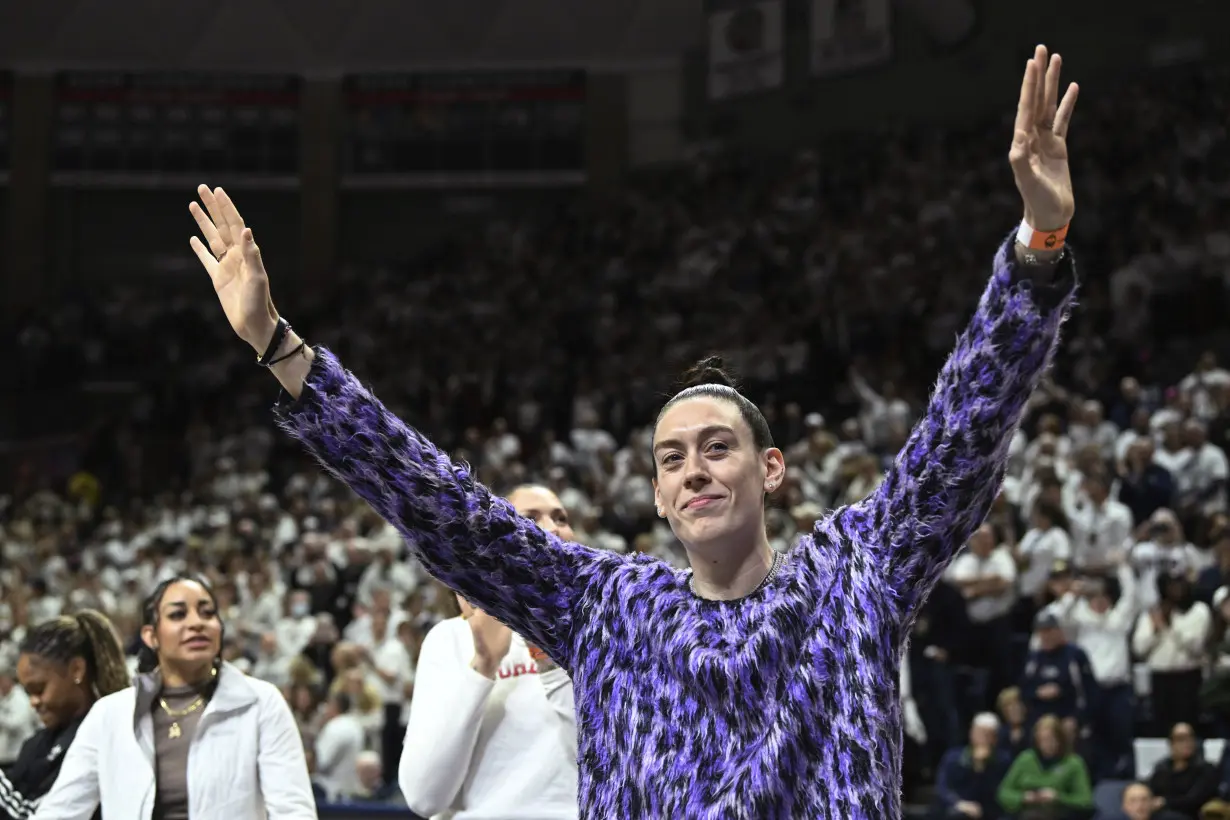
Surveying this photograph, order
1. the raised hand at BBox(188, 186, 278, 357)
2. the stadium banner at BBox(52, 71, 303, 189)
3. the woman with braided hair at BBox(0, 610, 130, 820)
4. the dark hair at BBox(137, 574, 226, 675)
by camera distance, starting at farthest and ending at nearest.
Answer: the stadium banner at BBox(52, 71, 303, 189) → the woman with braided hair at BBox(0, 610, 130, 820) → the dark hair at BBox(137, 574, 226, 675) → the raised hand at BBox(188, 186, 278, 357)

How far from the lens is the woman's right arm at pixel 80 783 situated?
157 inches

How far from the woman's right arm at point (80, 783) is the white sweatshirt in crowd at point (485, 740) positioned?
3.22ft

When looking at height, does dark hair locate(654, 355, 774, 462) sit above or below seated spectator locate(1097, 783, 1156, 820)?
above

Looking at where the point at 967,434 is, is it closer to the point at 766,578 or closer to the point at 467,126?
the point at 766,578

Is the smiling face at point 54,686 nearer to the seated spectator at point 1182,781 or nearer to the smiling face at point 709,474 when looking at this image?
the smiling face at point 709,474

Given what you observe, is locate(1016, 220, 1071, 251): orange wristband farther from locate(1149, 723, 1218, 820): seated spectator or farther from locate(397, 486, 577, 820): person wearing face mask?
locate(1149, 723, 1218, 820): seated spectator

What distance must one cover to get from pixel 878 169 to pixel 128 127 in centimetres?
1195

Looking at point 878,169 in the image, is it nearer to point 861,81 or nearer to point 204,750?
point 861,81

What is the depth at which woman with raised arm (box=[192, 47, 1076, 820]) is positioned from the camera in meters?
2.07

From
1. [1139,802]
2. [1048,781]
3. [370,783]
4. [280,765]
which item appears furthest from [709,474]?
[370,783]

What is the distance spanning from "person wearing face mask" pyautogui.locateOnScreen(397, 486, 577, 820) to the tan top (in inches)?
28.9

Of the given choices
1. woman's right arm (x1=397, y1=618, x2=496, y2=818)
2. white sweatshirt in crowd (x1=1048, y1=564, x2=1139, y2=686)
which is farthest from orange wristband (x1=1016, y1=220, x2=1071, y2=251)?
white sweatshirt in crowd (x1=1048, y1=564, x2=1139, y2=686)

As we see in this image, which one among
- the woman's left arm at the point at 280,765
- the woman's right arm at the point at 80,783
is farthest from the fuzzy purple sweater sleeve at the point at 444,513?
the woman's right arm at the point at 80,783

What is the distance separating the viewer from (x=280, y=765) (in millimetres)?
3936
